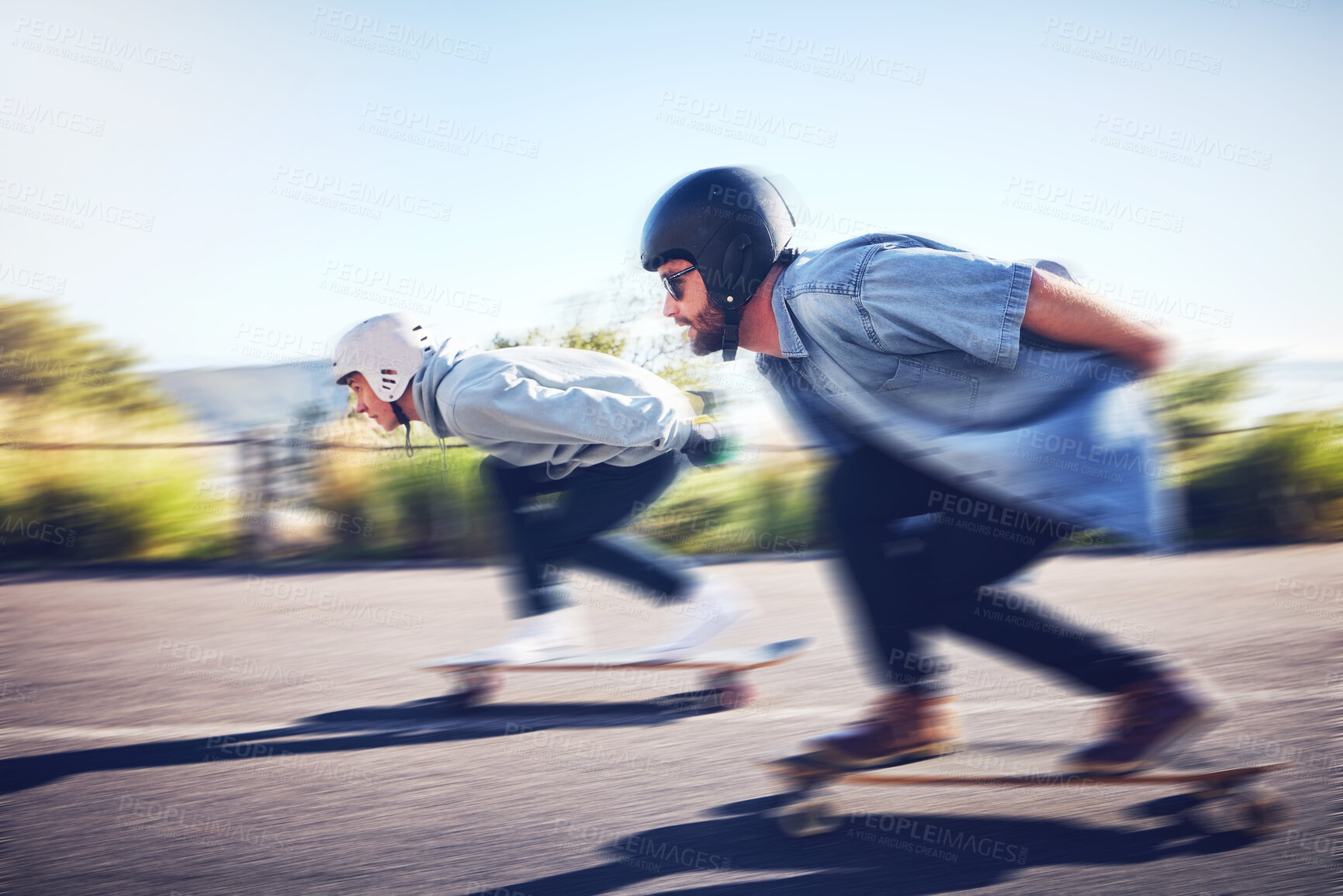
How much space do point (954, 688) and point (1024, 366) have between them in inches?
72.6

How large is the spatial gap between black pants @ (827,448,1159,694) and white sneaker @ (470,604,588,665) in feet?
5.27

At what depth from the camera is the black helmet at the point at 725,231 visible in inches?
104

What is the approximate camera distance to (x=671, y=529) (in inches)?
340

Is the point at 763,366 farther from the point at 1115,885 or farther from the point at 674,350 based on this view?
the point at 674,350

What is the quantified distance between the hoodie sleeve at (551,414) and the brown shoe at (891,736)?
132 cm

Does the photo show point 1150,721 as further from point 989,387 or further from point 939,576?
point 989,387

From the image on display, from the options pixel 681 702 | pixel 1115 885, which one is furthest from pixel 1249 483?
pixel 1115 885

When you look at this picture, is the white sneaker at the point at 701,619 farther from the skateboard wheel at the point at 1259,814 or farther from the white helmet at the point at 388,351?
the skateboard wheel at the point at 1259,814

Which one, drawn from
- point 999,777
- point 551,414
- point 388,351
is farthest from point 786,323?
point 388,351

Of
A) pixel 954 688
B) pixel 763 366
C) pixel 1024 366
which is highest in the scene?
pixel 763 366

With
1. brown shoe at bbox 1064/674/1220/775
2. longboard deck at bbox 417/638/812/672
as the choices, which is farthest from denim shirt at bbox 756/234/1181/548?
longboard deck at bbox 417/638/812/672

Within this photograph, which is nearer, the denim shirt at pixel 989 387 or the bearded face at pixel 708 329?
the denim shirt at pixel 989 387

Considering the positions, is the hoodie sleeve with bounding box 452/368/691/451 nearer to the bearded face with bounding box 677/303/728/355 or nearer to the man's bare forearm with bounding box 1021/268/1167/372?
the bearded face with bounding box 677/303/728/355

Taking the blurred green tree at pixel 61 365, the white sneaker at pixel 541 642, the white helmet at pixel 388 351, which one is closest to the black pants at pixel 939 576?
the white sneaker at pixel 541 642
